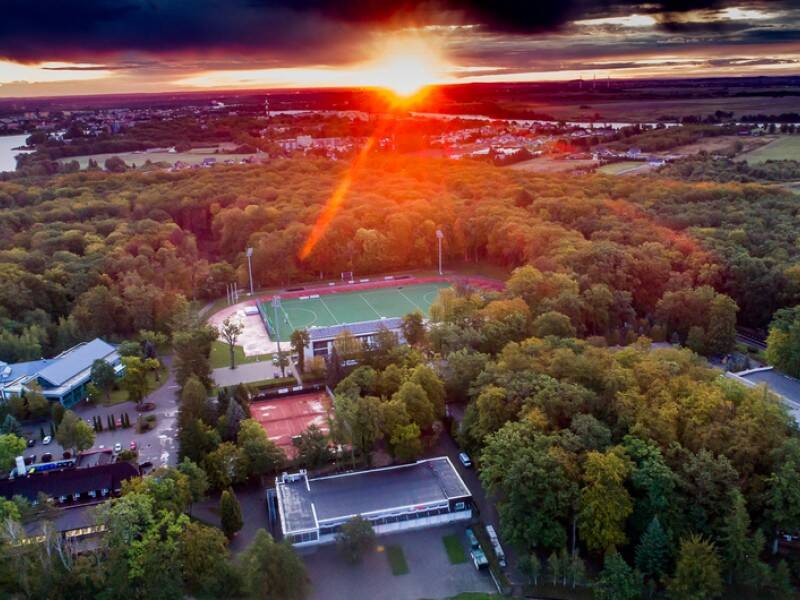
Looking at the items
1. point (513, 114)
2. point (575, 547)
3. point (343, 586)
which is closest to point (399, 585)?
point (343, 586)

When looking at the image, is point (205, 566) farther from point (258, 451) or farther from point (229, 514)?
point (258, 451)

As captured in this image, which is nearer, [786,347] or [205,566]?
[205,566]

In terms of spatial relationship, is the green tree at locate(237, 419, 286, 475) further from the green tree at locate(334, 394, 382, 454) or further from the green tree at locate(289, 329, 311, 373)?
the green tree at locate(289, 329, 311, 373)

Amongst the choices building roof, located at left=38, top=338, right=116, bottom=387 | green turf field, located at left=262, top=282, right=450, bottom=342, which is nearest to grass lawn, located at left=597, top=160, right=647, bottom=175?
green turf field, located at left=262, top=282, right=450, bottom=342

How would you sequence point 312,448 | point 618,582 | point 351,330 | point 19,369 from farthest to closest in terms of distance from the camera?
point 351,330
point 19,369
point 312,448
point 618,582

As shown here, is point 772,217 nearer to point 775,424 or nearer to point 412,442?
point 775,424

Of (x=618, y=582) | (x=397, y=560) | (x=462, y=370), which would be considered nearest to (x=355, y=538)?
(x=397, y=560)
